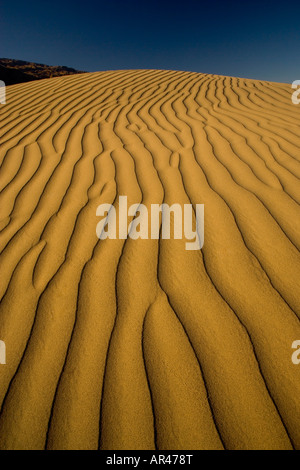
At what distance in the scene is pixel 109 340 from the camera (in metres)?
1.16

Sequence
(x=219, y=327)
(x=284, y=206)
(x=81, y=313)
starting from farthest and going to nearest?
1. (x=284, y=206)
2. (x=81, y=313)
3. (x=219, y=327)

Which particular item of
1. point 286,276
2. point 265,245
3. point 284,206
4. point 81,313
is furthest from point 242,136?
point 81,313

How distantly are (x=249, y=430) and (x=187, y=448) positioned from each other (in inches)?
8.3

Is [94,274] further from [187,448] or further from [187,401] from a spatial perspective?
[187,448]

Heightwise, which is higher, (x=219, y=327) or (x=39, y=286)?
(x=39, y=286)

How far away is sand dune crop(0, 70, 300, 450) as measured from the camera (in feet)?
3.07

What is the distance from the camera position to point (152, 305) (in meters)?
1.28

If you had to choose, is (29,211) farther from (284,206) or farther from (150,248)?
(284,206)

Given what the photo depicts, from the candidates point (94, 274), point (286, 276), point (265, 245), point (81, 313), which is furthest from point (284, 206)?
point (81, 313)

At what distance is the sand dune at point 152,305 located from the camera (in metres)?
0.93

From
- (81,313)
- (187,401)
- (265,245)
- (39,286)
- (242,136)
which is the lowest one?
(187,401)

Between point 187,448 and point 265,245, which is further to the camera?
point 265,245
